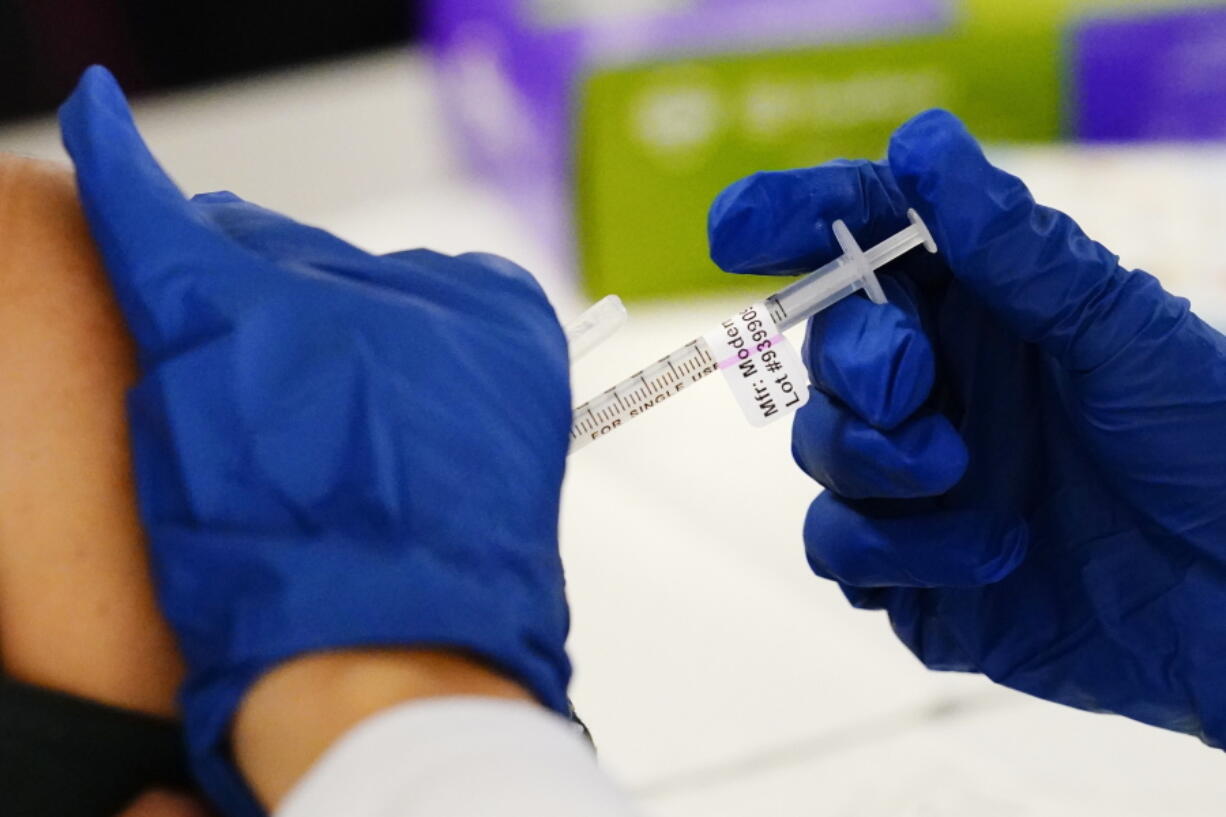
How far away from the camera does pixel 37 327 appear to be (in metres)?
0.67

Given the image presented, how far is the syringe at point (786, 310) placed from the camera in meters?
0.85

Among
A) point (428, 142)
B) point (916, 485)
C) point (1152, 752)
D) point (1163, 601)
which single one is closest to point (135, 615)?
point (916, 485)

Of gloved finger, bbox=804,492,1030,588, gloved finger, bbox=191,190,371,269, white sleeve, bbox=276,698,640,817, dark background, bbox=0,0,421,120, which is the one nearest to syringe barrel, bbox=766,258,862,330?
gloved finger, bbox=804,492,1030,588

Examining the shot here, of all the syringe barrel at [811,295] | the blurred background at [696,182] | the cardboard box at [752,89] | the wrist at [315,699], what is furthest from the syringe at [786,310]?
the cardboard box at [752,89]

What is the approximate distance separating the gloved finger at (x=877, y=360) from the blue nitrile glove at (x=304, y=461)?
24 centimetres

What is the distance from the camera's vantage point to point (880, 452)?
0.82 metres

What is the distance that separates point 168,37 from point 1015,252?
2119 mm

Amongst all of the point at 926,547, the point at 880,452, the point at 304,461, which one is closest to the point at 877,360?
the point at 880,452

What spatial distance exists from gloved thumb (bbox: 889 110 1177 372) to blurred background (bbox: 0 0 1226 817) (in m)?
0.56

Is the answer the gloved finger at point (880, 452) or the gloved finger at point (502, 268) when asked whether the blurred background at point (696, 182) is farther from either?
the gloved finger at point (502, 268)

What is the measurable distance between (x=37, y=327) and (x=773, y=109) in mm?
1679

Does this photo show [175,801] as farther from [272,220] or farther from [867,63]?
[867,63]

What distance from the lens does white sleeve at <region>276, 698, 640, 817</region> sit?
49cm

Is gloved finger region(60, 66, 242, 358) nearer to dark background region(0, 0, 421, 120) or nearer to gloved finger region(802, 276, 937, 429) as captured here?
gloved finger region(802, 276, 937, 429)
